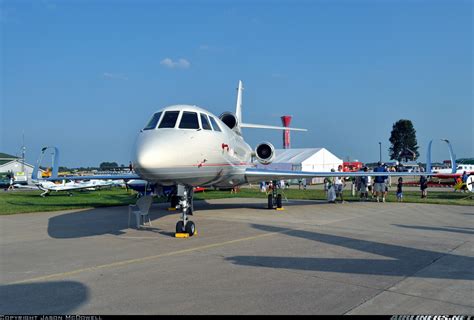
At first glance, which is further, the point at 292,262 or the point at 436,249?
the point at 436,249

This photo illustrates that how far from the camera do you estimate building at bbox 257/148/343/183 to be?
57500 millimetres

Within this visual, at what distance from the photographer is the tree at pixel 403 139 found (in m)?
103

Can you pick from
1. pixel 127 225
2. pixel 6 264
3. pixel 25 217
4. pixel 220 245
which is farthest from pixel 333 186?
pixel 6 264

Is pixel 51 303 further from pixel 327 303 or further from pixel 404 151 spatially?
pixel 404 151

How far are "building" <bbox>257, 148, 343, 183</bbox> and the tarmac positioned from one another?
44888 mm

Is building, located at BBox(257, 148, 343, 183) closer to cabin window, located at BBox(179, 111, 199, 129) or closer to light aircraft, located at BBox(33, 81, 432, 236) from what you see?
light aircraft, located at BBox(33, 81, 432, 236)

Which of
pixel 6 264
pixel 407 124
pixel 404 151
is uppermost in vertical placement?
pixel 407 124

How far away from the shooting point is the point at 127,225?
1309 cm

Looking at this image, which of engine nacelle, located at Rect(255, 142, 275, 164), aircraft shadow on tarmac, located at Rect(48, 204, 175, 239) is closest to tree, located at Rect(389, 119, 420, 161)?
engine nacelle, located at Rect(255, 142, 275, 164)

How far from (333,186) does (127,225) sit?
41.7 feet

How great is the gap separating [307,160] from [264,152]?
4065cm

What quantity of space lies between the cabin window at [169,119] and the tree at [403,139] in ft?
333

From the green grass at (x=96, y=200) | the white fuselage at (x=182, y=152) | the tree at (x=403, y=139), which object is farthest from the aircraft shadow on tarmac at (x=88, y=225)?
the tree at (x=403, y=139)

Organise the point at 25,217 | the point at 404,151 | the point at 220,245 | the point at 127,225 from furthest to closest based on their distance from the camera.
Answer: the point at 404,151, the point at 25,217, the point at 127,225, the point at 220,245
